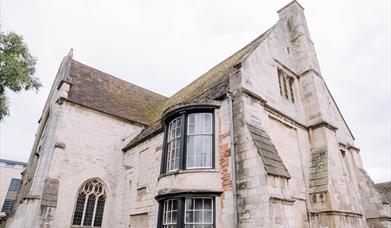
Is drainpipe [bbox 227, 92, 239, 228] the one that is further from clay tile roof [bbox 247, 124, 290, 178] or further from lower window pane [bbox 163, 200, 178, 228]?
lower window pane [bbox 163, 200, 178, 228]

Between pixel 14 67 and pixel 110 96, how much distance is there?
921cm

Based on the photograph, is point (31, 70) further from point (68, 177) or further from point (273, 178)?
point (273, 178)

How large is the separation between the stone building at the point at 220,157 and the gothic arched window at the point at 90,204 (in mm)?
56

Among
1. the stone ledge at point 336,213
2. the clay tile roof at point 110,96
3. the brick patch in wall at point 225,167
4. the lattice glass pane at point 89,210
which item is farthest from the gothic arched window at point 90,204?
the stone ledge at point 336,213

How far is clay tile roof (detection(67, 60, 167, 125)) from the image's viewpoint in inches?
670

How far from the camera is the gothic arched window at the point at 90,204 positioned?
14.0 metres

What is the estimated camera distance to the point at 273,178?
788cm

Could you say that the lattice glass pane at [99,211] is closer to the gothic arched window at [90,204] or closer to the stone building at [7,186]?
the gothic arched window at [90,204]

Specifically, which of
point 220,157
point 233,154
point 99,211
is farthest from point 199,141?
point 99,211

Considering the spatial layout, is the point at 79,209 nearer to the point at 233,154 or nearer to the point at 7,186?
the point at 233,154

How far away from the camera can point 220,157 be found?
9641mm

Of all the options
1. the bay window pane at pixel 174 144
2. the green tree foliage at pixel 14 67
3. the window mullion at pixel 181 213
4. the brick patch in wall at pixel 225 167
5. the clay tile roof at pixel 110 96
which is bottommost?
the window mullion at pixel 181 213

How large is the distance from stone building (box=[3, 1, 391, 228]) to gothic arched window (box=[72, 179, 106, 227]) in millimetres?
56

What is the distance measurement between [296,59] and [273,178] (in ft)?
31.9
